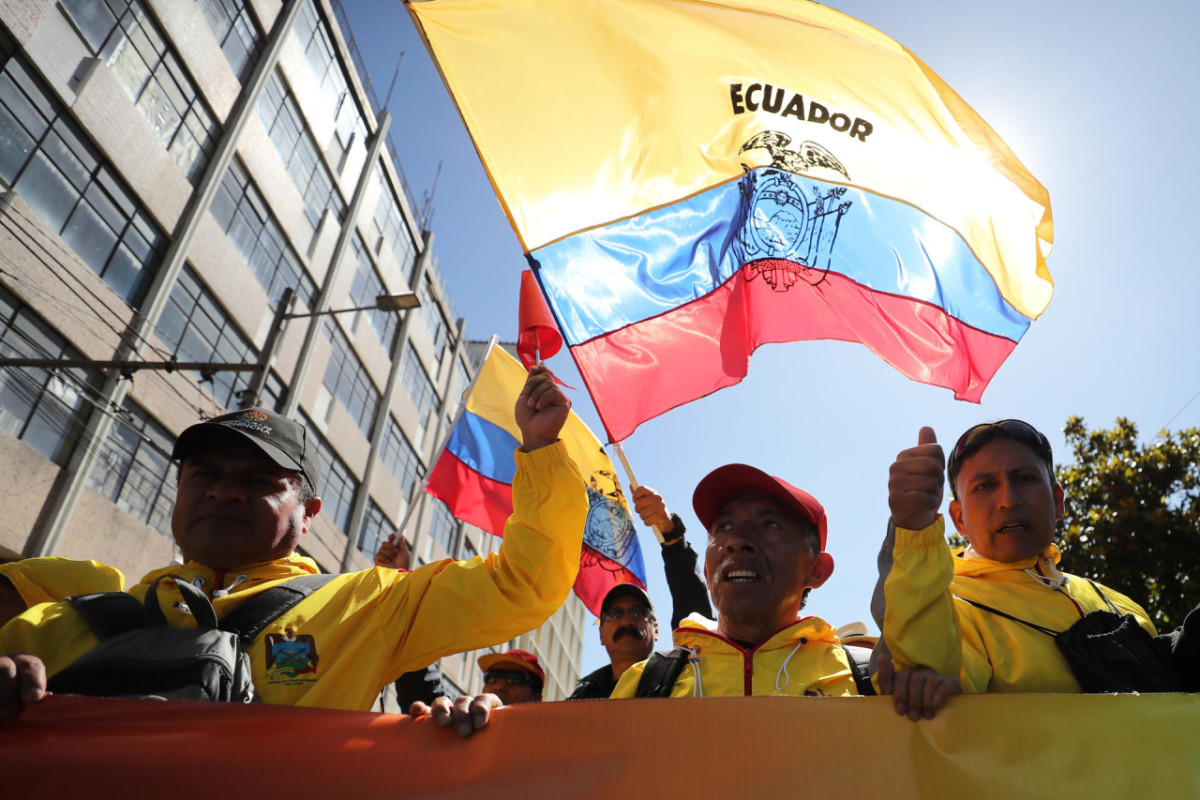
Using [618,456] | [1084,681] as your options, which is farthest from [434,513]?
[1084,681]

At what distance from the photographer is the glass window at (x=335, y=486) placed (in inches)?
822

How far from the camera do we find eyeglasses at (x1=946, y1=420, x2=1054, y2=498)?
8.53ft

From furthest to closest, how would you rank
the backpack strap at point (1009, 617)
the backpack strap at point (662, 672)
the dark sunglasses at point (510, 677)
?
the dark sunglasses at point (510, 677)
the backpack strap at point (662, 672)
the backpack strap at point (1009, 617)

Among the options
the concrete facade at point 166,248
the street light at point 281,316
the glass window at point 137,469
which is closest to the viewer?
the concrete facade at point 166,248

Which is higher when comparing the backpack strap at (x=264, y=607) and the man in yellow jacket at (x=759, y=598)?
the man in yellow jacket at (x=759, y=598)

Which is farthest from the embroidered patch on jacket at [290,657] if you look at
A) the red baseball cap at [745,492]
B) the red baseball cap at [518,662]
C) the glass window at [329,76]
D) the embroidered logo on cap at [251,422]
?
the glass window at [329,76]

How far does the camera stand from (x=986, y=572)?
251cm

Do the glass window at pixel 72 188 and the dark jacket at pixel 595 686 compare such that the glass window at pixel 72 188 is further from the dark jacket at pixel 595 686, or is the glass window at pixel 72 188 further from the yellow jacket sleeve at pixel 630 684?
the yellow jacket sleeve at pixel 630 684

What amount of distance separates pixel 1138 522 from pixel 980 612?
27.1 feet

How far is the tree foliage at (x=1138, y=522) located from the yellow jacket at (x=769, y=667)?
7064 mm

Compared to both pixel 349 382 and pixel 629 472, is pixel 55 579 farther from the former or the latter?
pixel 349 382

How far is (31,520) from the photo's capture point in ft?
36.6

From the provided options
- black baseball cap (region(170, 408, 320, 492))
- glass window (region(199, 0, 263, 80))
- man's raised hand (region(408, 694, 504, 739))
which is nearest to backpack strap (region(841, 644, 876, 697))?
man's raised hand (region(408, 694, 504, 739))

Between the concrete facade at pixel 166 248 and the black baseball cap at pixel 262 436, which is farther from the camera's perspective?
the concrete facade at pixel 166 248
